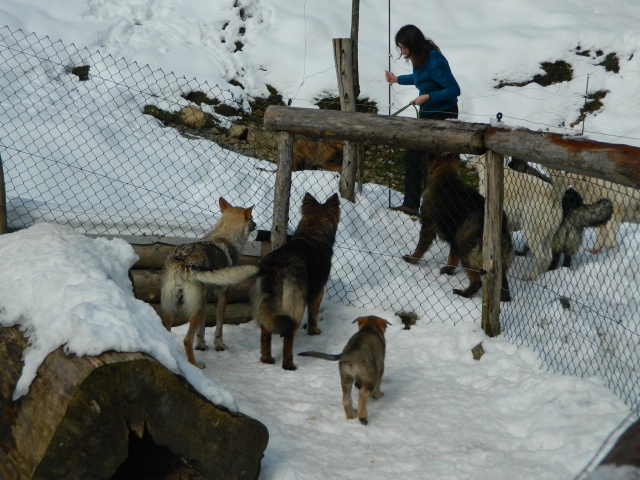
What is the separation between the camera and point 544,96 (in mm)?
12812

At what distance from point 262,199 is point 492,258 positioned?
3.29 m

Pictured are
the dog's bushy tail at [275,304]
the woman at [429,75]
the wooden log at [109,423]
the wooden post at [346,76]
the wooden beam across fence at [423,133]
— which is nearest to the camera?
the wooden log at [109,423]

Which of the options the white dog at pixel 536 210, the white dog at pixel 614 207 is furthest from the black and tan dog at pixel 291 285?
the white dog at pixel 614 207

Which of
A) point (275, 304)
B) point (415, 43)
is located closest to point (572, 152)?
point (275, 304)

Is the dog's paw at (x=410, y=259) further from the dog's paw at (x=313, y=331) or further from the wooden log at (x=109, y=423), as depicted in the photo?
the wooden log at (x=109, y=423)

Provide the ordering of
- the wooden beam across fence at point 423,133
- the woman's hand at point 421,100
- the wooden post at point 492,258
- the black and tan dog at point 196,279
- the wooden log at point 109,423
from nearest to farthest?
the wooden log at point 109,423
the black and tan dog at point 196,279
the wooden beam across fence at point 423,133
the wooden post at point 492,258
the woman's hand at point 421,100

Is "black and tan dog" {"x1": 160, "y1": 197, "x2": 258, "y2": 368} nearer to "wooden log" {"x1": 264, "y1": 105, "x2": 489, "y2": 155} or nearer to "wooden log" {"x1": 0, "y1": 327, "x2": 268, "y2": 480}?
"wooden log" {"x1": 264, "y1": 105, "x2": 489, "y2": 155}

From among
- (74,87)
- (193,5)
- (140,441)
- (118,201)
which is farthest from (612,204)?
(193,5)

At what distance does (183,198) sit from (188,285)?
10.9ft

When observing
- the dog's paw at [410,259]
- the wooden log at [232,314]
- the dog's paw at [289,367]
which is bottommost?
the dog's paw at [289,367]

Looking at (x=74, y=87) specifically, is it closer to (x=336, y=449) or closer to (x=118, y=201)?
(x=118, y=201)

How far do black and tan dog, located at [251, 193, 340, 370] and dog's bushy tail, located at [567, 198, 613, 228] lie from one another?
2.62m

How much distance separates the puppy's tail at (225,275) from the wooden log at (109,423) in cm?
137

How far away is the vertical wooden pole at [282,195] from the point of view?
6883 mm
